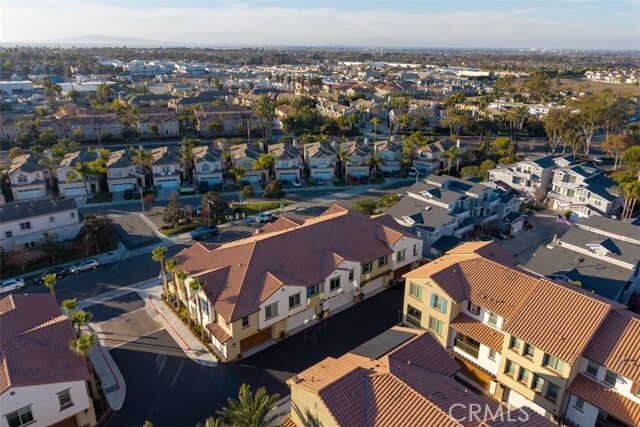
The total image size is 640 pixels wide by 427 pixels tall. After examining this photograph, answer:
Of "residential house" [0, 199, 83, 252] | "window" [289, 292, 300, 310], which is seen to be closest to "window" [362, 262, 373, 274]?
"window" [289, 292, 300, 310]

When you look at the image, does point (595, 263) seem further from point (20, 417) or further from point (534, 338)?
point (20, 417)

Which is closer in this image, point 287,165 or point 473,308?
point 473,308

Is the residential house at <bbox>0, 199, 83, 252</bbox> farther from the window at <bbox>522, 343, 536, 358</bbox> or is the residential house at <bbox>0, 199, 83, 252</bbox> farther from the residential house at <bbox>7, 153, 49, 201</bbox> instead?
the window at <bbox>522, 343, 536, 358</bbox>

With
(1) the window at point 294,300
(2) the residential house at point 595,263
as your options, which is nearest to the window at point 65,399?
(1) the window at point 294,300

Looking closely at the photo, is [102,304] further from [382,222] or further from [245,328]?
[382,222]

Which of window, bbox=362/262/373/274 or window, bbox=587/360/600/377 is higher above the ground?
window, bbox=587/360/600/377

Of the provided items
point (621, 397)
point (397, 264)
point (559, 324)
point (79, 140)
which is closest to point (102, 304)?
point (397, 264)

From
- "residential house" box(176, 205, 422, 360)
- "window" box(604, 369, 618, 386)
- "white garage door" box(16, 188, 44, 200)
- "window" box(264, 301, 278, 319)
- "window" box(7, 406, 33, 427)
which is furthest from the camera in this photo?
"white garage door" box(16, 188, 44, 200)

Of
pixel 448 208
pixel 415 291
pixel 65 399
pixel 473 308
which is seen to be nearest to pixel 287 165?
pixel 448 208
